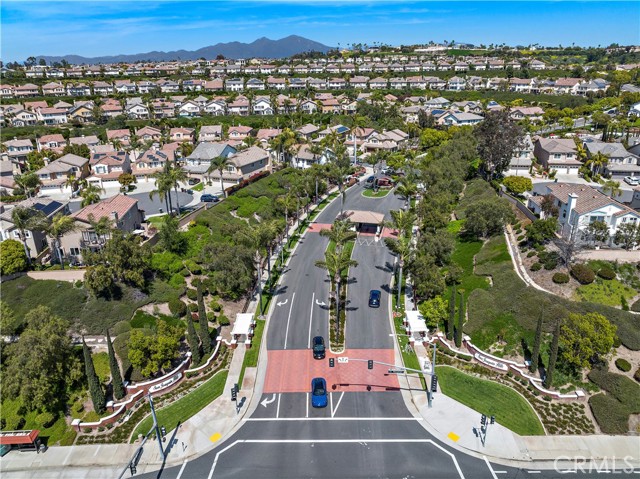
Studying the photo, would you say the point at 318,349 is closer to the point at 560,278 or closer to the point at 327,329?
the point at 327,329

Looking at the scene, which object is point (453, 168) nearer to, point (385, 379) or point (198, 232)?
point (198, 232)

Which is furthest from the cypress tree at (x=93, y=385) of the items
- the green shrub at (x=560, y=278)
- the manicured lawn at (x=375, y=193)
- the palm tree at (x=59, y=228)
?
the manicured lawn at (x=375, y=193)

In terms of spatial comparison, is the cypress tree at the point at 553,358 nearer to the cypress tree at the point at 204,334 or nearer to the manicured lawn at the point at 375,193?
the cypress tree at the point at 204,334

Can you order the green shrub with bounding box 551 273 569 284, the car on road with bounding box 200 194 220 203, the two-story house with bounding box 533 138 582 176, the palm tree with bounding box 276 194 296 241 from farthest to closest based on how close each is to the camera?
the two-story house with bounding box 533 138 582 176 < the car on road with bounding box 200 194 220 203 < the palm tree with bounding box 276 194 296 241 < the green shrub with bounding box 551 273 569 284

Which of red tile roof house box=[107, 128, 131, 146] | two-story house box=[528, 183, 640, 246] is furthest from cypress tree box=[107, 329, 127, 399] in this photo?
red tile roof house box=[107, 128, 131, 146]

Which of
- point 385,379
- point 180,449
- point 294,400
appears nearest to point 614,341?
point 385,379

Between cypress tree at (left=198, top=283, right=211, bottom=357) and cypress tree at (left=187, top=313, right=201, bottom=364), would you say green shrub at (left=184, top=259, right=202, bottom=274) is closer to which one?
cypress tree at (left=198, top=283, right=211, bottom=357)

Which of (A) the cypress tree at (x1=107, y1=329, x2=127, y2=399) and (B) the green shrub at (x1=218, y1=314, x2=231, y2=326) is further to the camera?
(B) the green shrub at (x1=218, y1=314, x2=231, y2=326)
